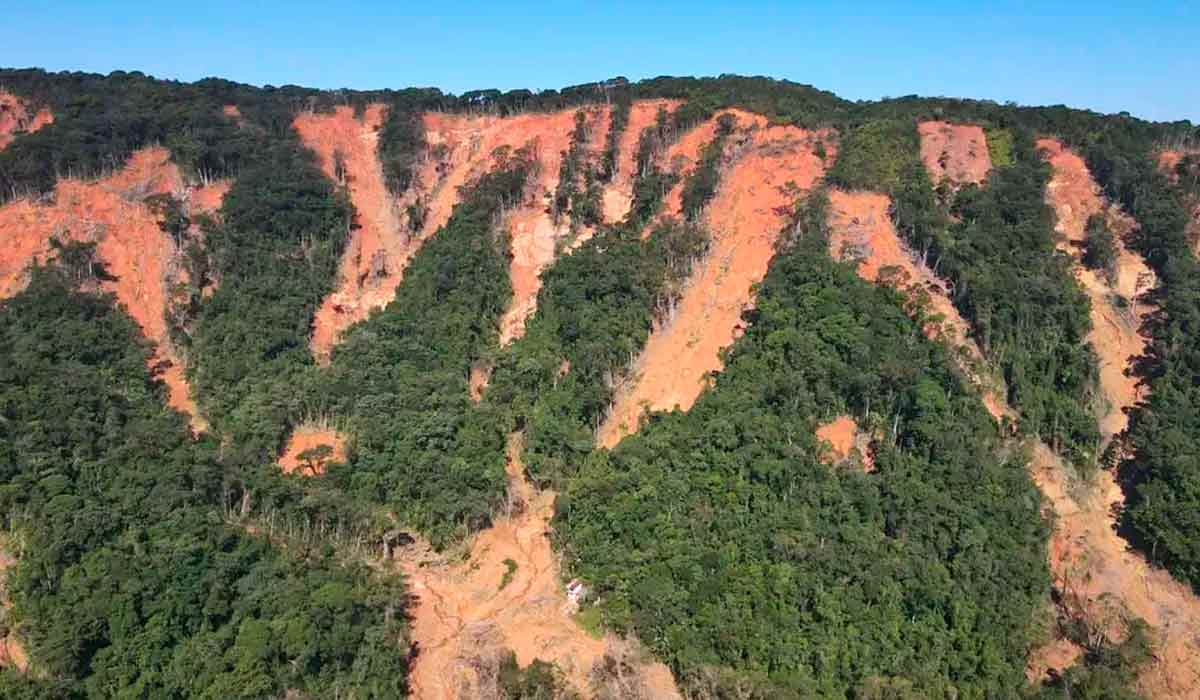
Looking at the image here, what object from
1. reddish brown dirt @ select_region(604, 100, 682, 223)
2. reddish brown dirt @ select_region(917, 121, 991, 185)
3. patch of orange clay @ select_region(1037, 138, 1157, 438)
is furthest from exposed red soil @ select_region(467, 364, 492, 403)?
patch of orange clay @ select_region(1037, 138, 1157, 438)

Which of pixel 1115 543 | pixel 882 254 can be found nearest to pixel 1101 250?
pixel 882 254

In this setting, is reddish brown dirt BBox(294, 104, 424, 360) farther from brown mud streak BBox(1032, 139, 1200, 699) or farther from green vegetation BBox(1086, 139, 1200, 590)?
green vegetation BBox(1086, 139, 1200, 590)

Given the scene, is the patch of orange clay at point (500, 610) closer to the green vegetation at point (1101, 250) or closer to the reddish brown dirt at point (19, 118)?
the green vegetation at point (1101, 250)

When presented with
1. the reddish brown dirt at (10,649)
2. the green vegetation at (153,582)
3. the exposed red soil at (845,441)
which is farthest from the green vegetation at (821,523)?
the reddish brown dirt at (10,649)

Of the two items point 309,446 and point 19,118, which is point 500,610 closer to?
point 309,446

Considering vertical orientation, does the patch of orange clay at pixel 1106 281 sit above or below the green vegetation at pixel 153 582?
above

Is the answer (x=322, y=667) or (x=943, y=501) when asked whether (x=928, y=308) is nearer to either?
(x=943, y=501)
